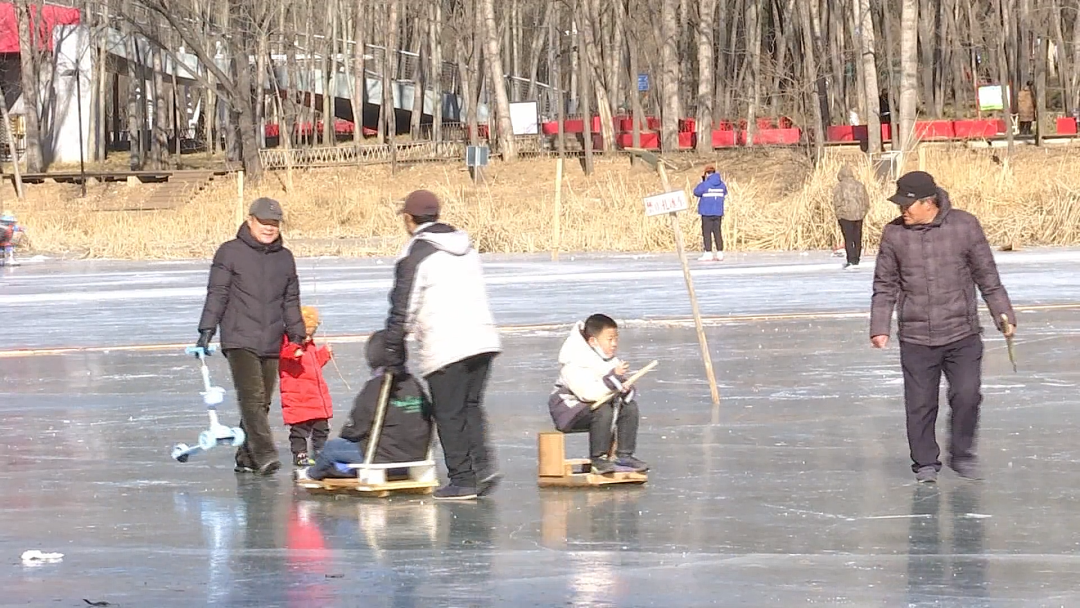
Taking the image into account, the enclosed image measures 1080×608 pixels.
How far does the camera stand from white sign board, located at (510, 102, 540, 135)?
54.8 metres

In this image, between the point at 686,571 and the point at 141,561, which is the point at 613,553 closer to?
the point at 686,571

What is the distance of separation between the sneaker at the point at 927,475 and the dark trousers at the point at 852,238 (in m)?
17.9

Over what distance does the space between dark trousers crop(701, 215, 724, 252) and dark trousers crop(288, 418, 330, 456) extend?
20.7 metres

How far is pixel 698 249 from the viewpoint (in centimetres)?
3372

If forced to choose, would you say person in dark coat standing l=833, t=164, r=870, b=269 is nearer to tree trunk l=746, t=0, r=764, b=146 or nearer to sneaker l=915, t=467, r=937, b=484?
sneaker l=915, t=467, r=937, b=484

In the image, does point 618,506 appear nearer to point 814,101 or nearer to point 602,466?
point 602,466

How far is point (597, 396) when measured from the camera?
930cm

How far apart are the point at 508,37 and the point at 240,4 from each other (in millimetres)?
25004

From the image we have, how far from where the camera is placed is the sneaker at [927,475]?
9180 mm

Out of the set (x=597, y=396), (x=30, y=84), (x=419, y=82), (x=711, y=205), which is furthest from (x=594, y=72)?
(x=597, y=396)

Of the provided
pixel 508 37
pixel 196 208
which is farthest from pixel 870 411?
pixel 508 37

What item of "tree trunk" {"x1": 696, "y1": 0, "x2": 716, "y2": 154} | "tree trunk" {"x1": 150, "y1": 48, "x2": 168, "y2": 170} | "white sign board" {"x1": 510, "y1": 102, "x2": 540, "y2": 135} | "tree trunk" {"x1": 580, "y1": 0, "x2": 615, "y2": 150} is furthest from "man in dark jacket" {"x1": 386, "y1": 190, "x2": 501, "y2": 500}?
"tree trunk" {"x1": 150, "y1": 48, "x2": 168, "y2": 170}

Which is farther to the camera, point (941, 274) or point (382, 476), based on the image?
point (941, 274)

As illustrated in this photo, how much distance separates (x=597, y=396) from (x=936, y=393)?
1751mm
